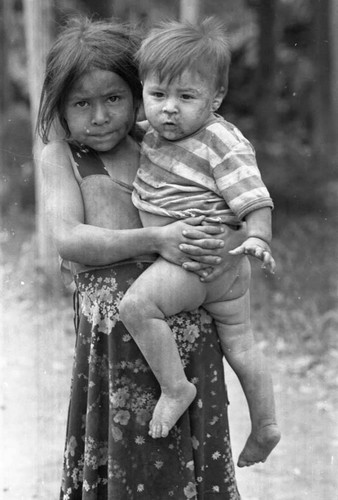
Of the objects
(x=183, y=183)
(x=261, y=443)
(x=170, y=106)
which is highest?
(x=170, y=106)

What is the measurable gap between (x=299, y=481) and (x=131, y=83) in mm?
2132

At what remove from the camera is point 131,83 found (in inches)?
97.4

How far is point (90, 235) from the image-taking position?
7.91 feet

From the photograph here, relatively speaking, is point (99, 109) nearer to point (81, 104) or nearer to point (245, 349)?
point (81, 104)

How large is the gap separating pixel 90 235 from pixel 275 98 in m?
9.03

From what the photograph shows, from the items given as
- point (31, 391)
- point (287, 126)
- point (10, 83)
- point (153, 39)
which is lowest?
point (31, 391)

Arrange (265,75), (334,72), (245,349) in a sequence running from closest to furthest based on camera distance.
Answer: (245,349), (334,72), (265,75)

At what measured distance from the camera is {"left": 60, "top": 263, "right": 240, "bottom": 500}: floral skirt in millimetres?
2521

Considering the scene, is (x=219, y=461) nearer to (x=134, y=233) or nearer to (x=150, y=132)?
(x=134, y=233)

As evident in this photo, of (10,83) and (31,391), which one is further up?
(10,83)

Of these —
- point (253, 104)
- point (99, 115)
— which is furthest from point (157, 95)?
point (253, 104)

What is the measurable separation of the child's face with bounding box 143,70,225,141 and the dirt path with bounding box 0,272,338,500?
1974mm

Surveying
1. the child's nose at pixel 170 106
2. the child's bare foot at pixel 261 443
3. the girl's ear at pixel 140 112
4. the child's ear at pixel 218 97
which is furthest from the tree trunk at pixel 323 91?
the child's nose at pixel 170 106

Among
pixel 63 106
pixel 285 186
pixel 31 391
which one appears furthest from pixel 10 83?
pixel 63 106
